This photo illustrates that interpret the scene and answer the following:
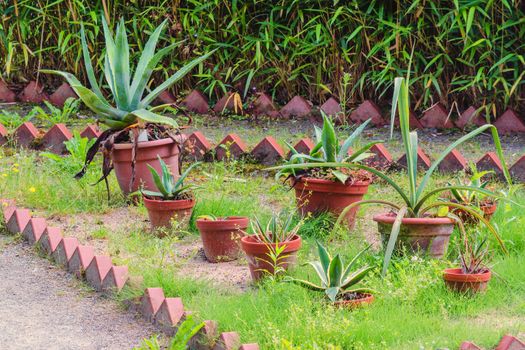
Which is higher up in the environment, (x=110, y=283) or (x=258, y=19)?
(x=258, y=19)

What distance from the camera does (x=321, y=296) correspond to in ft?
13.3

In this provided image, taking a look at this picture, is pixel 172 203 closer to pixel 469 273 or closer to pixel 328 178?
pixel 328 178

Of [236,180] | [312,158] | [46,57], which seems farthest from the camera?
[46,57]

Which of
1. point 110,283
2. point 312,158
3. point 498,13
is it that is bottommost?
point 110,283

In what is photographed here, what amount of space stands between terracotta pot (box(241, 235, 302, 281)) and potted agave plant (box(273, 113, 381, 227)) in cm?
76

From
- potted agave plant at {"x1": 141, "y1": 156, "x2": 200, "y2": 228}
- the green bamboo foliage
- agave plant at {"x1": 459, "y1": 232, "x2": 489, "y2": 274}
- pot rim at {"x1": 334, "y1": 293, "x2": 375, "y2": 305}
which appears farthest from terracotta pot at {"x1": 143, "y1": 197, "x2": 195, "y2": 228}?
the green bamboo foliage

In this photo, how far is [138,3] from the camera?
871 centimetres

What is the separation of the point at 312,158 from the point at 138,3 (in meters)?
4.07

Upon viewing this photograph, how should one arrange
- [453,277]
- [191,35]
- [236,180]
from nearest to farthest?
[453,277] < [236,180] < [191,35]

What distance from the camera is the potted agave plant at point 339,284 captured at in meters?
3.96

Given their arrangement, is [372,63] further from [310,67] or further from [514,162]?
[514,162]

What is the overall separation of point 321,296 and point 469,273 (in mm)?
661

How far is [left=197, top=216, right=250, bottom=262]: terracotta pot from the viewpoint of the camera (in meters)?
4.81

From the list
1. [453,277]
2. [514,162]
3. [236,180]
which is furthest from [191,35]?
[453,277]
